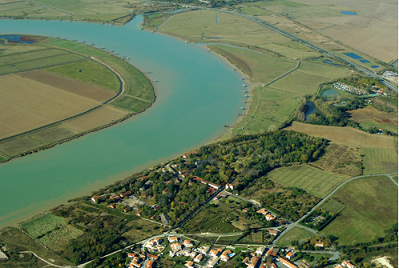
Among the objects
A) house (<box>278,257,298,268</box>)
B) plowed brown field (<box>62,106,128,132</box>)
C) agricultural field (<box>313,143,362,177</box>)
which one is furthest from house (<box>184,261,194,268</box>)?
plowed brown field (<box>62,106,128,132</box>)

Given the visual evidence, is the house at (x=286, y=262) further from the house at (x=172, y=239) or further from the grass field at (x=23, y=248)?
the grass field at (x=23, y=248)

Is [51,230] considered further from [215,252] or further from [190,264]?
[215,252]

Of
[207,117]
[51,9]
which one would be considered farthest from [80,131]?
[51,9]

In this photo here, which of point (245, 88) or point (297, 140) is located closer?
point (297, 140)

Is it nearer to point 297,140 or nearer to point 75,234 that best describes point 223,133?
point 297,140

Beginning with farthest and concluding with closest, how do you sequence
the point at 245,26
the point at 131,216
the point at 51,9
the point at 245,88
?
the point at 51,9
the point at 245,26
the point at 245,88
the point at 131,216

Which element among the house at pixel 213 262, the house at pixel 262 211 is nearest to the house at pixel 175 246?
the house at pixel 213 262
